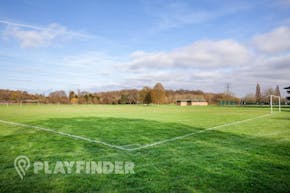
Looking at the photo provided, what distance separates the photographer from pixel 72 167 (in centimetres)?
452

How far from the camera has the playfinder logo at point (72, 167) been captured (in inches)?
168

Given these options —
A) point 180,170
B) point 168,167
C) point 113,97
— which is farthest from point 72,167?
point 113,97

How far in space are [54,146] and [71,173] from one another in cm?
273

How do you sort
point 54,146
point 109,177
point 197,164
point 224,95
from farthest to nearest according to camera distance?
point 224,95 < point 54,146 < point 197,164 < point 109,177

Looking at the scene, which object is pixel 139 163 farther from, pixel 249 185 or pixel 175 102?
pixel 175 102

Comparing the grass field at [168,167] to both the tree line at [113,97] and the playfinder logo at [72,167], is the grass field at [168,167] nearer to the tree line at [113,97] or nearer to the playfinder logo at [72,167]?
the playfinder logo at [72,167]

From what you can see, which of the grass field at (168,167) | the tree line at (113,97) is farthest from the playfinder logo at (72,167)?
the tree line at (113,97)

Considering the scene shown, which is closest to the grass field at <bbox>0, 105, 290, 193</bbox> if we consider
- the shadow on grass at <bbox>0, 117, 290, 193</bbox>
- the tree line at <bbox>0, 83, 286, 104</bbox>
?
the shadow on grass at <bbox>0, 117, 290, 193</bbox>

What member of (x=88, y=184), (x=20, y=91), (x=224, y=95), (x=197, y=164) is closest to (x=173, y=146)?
(x=197, y=164)

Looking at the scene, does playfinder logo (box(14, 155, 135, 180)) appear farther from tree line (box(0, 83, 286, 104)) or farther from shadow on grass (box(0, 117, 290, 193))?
tree line (box(0, 83, 286, 104))

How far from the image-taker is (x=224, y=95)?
91.5 metres

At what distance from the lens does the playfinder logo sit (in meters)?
4.26

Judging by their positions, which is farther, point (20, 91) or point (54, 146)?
point (20, 91)

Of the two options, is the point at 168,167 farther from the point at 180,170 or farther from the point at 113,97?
the point at 113,97
